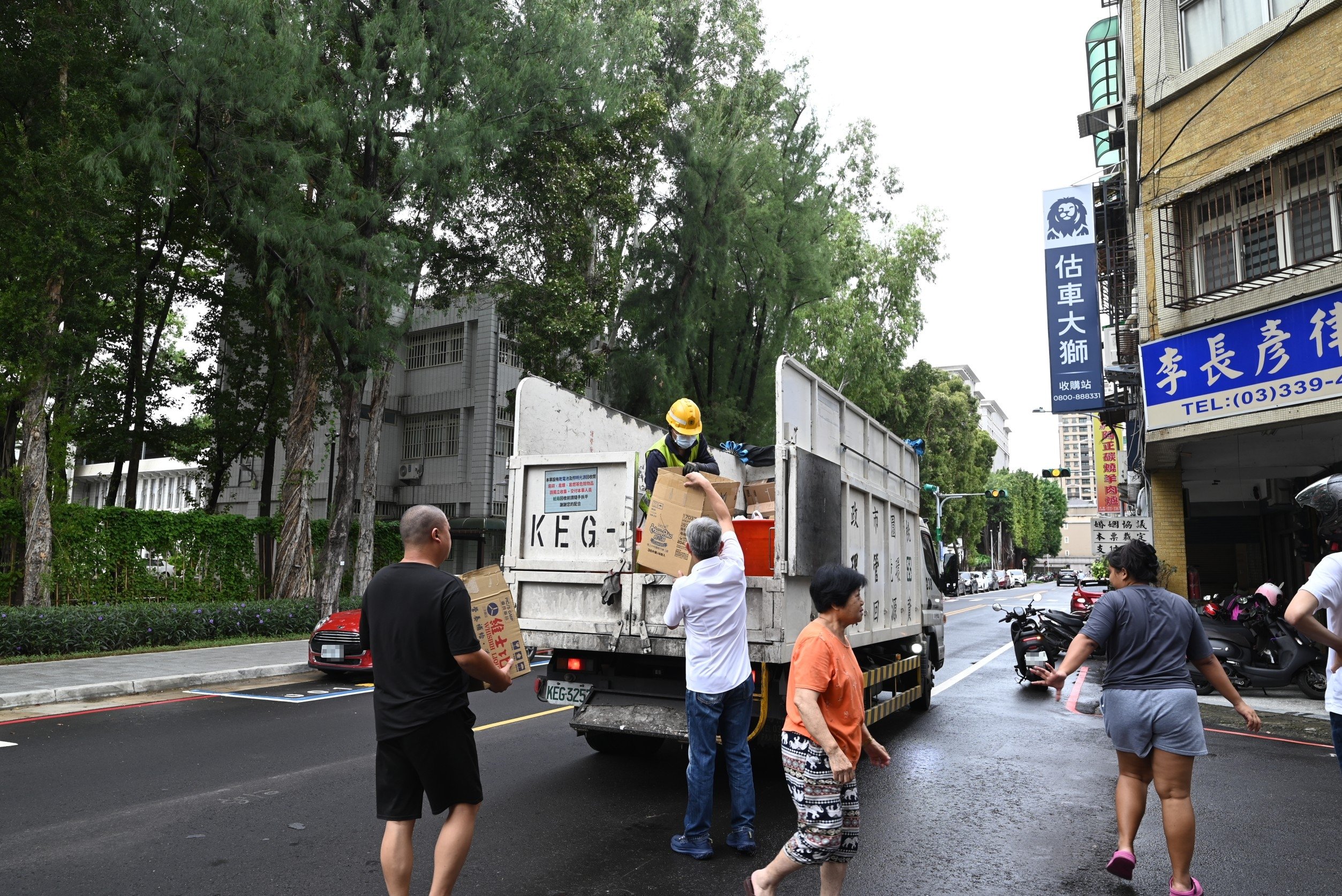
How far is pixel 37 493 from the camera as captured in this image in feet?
49.9

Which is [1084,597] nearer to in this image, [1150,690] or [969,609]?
[1150,690]

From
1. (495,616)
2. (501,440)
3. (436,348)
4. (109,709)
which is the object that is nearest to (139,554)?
(109,709)

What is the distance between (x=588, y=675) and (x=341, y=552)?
14.0m

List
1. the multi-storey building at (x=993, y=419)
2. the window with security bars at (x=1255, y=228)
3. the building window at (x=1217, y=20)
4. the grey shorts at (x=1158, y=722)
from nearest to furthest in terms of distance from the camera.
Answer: the grey shorts at (x=1158, y=722), the window with security bars at (x=1255, y=228), the building window at (x=1217, y=20), the multi-storey building at (x=993, y=419)

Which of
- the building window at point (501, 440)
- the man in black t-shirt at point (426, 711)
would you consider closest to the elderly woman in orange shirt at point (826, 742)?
the man in black t-shirt at point (426, 711)

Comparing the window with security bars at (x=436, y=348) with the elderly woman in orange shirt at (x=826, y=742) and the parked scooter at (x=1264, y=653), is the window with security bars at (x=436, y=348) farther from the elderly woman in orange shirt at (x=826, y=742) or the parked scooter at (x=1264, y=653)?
the elderly woman in orange shirt at (x=826, y=742)

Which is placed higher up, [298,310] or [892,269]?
[892,269]

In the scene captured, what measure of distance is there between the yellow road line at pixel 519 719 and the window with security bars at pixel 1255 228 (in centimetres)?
1008

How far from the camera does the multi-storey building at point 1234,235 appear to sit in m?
11.1

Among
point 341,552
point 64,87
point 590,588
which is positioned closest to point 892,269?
point 341,552

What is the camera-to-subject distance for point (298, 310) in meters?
20.1

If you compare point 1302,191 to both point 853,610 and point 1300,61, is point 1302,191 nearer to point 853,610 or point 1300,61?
point 1300,61

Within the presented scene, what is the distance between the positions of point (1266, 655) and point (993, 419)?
4737 inches

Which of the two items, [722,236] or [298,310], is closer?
[298,310]
